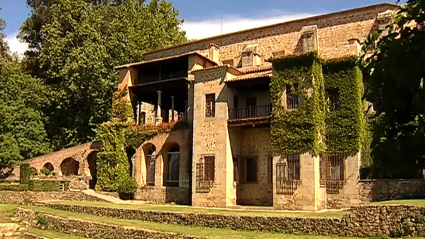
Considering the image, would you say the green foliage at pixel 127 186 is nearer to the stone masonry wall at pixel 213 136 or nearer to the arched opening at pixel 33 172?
the stone masonry wall at pixel 213 136

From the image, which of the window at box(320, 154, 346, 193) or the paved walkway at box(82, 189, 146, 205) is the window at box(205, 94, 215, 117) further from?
the paved walkway at box(82, 189, 146, 205)

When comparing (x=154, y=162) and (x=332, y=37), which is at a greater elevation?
(x=332, y=37)

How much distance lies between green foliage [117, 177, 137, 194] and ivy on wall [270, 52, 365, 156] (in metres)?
11.7

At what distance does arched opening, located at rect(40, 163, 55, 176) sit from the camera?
38.9m

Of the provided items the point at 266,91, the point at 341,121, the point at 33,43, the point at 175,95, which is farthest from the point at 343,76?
the point at 33,43

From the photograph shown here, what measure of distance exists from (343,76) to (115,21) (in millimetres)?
27413

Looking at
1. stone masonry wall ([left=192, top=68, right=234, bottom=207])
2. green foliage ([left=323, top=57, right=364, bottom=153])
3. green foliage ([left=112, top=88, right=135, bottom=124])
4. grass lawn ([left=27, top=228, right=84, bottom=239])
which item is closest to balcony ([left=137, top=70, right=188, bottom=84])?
green foliage ([left=112, top=88, right=135, bottom=124])

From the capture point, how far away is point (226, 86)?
28.7m

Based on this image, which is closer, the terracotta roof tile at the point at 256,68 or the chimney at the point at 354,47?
the chimney at the point at 354,47

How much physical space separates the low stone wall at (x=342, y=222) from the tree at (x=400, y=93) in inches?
506

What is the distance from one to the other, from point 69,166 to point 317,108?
2646cm

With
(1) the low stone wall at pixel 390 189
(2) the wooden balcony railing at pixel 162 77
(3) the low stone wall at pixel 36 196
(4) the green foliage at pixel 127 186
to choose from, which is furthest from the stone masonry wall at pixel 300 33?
(3) the low stone wall at pixel 36 196

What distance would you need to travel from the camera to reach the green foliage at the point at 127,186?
32.6 meters

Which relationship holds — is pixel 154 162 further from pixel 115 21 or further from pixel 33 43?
pixel 33 43
